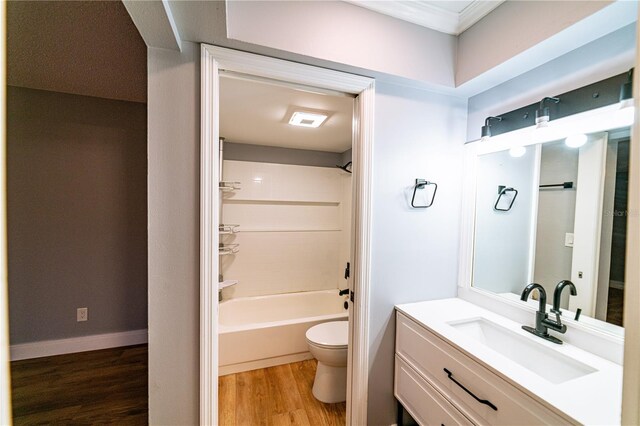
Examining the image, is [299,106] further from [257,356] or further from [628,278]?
[257,356]

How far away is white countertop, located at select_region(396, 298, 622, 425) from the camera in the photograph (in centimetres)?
78

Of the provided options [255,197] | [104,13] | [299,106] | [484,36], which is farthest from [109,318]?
[484,36]

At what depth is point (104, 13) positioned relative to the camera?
1.35 m

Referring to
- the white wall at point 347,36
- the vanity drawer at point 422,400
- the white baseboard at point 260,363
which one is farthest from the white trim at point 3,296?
the white baseboard at point 260,363

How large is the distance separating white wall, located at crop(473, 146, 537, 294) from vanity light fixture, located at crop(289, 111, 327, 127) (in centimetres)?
131

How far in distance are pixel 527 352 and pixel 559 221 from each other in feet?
2.18

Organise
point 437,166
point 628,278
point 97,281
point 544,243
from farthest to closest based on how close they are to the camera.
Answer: point 97,281 < point 437,166 < point 544,243 < point 628,278

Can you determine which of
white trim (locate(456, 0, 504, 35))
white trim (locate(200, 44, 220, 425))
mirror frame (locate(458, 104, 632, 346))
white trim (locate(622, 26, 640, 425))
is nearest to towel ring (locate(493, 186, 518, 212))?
mirror frame (locate(458, 104, 632, 346))

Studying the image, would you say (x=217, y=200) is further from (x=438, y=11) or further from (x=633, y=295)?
(x=438, y=11)

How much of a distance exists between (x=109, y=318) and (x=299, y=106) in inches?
107

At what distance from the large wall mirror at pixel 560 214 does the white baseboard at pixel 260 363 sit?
1704 mm

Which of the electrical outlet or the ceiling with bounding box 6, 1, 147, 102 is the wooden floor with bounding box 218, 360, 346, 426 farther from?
the ceiling with bounding box 6, 1, 147, 102

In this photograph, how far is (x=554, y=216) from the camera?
4.29ft

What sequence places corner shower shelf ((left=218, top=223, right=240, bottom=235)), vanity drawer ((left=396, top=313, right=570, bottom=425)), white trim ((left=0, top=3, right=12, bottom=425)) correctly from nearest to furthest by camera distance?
white trim ((left=0, top=3, right=12, bottom=425)), vanity drawer ((left=396, top=313, right=570, bottom=425)), corner shower shelf ((left=218, top=223, right=240, bottom=235))
